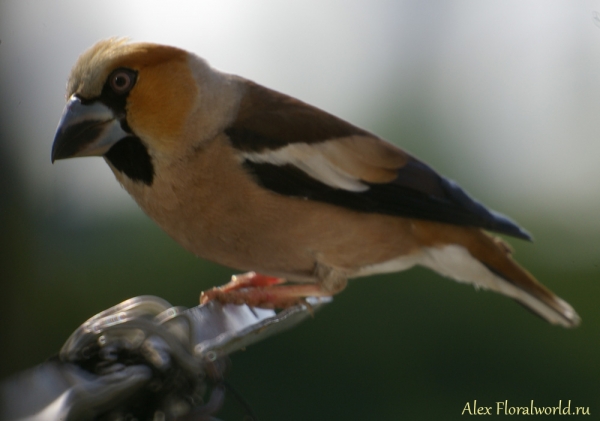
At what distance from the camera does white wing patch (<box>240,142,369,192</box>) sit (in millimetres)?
1216

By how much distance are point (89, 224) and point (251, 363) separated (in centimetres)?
63

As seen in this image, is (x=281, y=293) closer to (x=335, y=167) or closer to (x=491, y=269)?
(x=335, y=167)

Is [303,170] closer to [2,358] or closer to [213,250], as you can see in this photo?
[213,250]

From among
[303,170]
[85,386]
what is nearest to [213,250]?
[303,170]

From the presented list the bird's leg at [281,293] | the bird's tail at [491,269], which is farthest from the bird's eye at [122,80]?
the bird's tail at [491,269]

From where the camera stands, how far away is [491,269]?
1.35 m

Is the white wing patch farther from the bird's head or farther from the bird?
the bird's head

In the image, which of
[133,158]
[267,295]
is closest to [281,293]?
[267,295]

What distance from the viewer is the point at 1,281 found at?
6.35 feet

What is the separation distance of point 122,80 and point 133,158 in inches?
5.4

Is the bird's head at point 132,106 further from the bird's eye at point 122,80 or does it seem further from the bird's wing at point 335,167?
the bird's wing at point 335,167

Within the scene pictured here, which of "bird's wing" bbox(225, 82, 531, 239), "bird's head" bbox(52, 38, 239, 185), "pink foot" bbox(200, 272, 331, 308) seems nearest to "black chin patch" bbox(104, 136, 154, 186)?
"bird's head" bbox(52, 38, 239, 185)

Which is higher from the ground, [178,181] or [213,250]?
[178,181]

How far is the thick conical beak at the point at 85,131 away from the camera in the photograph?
1054 mm
